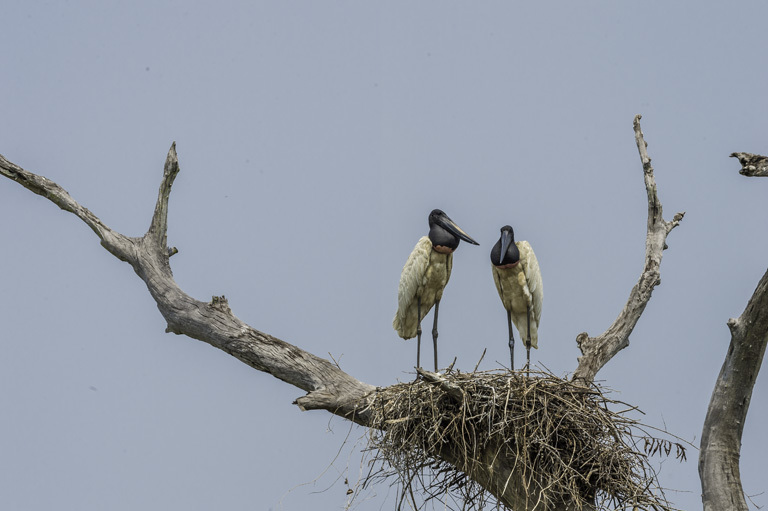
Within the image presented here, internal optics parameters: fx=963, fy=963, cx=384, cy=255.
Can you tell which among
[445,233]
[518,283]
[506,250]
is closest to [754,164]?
[506,250]

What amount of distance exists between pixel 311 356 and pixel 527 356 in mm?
2246

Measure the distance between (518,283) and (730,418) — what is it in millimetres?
1901

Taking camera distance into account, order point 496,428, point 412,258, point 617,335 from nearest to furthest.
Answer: point 496,428 < point 617,335 < point 412,258

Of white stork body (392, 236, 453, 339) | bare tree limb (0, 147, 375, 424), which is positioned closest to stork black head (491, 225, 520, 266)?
white stork body (392, 236, 453, 339)

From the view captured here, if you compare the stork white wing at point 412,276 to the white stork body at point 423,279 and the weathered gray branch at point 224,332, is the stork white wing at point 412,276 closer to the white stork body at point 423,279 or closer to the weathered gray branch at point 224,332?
the white stork body at point 423,279

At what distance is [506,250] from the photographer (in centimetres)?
727

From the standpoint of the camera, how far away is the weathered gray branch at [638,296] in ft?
22.0

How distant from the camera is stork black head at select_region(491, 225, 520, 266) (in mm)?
7273

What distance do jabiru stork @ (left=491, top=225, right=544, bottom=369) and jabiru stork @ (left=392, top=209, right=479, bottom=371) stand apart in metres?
0.25

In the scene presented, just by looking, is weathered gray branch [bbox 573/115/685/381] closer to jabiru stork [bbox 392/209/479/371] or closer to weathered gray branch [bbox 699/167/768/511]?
weathered gray branch [bbox 699/167/768/511]

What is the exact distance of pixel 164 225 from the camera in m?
6.89

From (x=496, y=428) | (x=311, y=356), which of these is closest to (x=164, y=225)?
(x=311, y=356)

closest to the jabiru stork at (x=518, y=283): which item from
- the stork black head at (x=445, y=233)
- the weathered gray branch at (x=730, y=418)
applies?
the stork black head at (x=445, y=233)

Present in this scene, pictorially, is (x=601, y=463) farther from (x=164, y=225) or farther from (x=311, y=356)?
(x=164, y=225)
